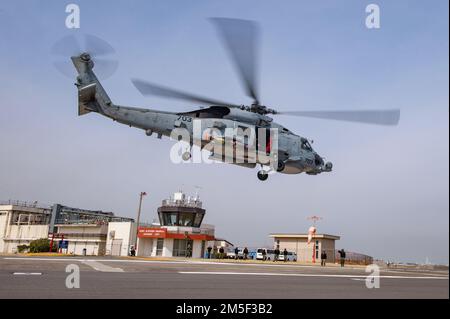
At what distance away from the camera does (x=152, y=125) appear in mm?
26297

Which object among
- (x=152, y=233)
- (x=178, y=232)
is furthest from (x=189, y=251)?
(x=152, y=233)

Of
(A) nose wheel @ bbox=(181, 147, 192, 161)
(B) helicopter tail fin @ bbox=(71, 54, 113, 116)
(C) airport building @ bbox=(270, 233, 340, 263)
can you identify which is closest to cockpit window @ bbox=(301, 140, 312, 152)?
(A) nose wheel @ bbox=(181, 147, 192, 161)

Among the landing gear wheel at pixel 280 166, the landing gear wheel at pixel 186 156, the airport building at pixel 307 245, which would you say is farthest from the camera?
the airport building at pixel 307 245

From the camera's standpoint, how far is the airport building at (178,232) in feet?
214

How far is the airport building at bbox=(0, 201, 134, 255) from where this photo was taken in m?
79.9

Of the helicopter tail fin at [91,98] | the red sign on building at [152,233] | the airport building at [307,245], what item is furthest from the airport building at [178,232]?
the helicopter tail fin at [91,98]

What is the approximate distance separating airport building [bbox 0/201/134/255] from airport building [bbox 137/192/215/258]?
11.4 metres

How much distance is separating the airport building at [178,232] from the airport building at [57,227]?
11.4 meters

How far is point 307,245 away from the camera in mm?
59875

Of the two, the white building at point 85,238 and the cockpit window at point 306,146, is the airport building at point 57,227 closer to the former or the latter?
the white building at point 85,238

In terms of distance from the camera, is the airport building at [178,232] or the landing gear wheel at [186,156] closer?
the landing gear wheel at [186,156]

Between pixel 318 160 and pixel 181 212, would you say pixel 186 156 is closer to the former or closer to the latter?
pixel 318 160

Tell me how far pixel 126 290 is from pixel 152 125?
1623 centimetres
